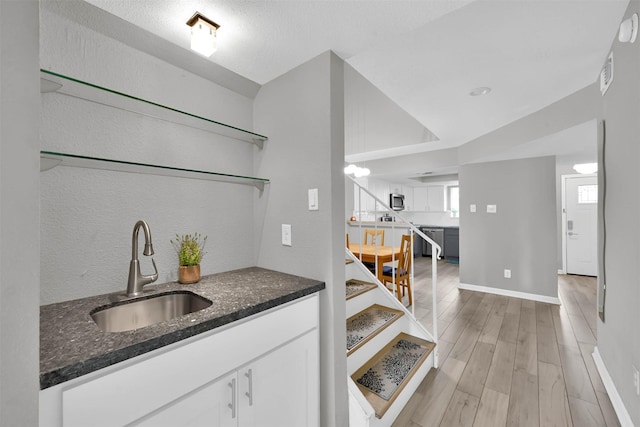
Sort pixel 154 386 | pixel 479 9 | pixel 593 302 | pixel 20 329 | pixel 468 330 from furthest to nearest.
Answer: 1. pixel 593 302
2. pixel 468 330
3. pixel 479 9
4. pixel 154 386
5. pixel 20 329

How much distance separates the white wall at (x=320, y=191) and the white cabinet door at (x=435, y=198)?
22.7 feet

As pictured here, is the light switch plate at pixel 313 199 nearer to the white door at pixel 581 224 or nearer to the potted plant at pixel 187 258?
the potted plant at pixel 187 258

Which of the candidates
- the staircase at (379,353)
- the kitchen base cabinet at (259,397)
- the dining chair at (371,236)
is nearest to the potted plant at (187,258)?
the kitchen base cabinet at (259,397)

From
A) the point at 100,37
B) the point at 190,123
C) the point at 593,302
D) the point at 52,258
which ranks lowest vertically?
the point at 593,302

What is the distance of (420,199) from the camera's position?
802 centimetres

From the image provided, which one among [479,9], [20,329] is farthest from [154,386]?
[479,9]

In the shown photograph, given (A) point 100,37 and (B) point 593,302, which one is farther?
(B) point 593,302

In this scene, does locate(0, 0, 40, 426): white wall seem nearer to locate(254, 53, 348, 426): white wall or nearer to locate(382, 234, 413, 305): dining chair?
locate(254, 53, 348, 426): white wall

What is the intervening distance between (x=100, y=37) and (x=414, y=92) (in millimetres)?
2252

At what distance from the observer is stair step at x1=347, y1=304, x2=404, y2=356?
1931 millimetres

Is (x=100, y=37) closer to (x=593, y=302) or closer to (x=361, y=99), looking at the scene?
(x=361, y=99)

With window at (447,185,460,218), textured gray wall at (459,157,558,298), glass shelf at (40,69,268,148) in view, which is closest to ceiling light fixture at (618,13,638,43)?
glass shelf at (40,69,268,148)

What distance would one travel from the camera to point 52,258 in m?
1.11

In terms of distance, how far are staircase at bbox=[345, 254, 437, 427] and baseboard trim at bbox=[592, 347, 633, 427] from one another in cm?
107
